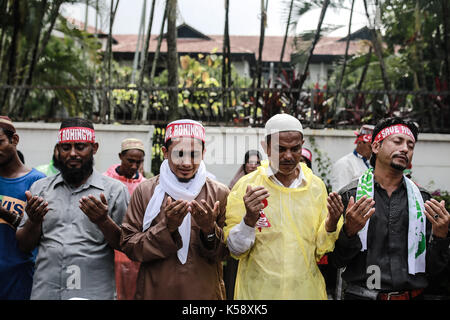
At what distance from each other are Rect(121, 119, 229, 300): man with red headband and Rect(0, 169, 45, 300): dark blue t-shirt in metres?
1.14

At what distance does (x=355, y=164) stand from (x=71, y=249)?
4013 mm

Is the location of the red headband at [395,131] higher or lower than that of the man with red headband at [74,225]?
higher

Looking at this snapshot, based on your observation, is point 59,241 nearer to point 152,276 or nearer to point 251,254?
point 152,276

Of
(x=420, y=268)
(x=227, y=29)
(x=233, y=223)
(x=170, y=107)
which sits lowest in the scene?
(x=420, y=268)

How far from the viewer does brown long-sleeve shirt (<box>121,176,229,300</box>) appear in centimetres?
303

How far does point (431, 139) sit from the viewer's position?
800 centimetres

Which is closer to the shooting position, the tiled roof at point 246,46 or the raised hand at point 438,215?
the raised hand at point 438,215

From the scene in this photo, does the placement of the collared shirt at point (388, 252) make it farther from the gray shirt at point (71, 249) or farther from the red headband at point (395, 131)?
the gray shirt at point (71, 249)

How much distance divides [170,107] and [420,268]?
19.7 ft

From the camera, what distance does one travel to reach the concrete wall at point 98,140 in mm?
8242

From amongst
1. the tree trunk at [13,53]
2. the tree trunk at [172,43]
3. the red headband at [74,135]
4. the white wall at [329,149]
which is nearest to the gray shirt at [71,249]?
the red headband at [74,135]

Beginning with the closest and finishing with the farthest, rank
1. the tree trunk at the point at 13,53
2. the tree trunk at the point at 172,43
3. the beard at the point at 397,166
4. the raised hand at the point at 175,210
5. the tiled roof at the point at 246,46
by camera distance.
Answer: the raised hand at the point at 175,210 → the beard at the point at 397,166 → the tree trunk at the point at 172,43 → the tree trunk at the point at 13,53 → the tiled roof at the point at 246,46

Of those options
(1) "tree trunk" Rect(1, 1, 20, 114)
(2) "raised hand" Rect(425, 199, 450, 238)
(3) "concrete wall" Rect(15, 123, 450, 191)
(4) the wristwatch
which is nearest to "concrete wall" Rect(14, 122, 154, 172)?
(3) "concrete wall" Rect(15, 123, 450, 191)
